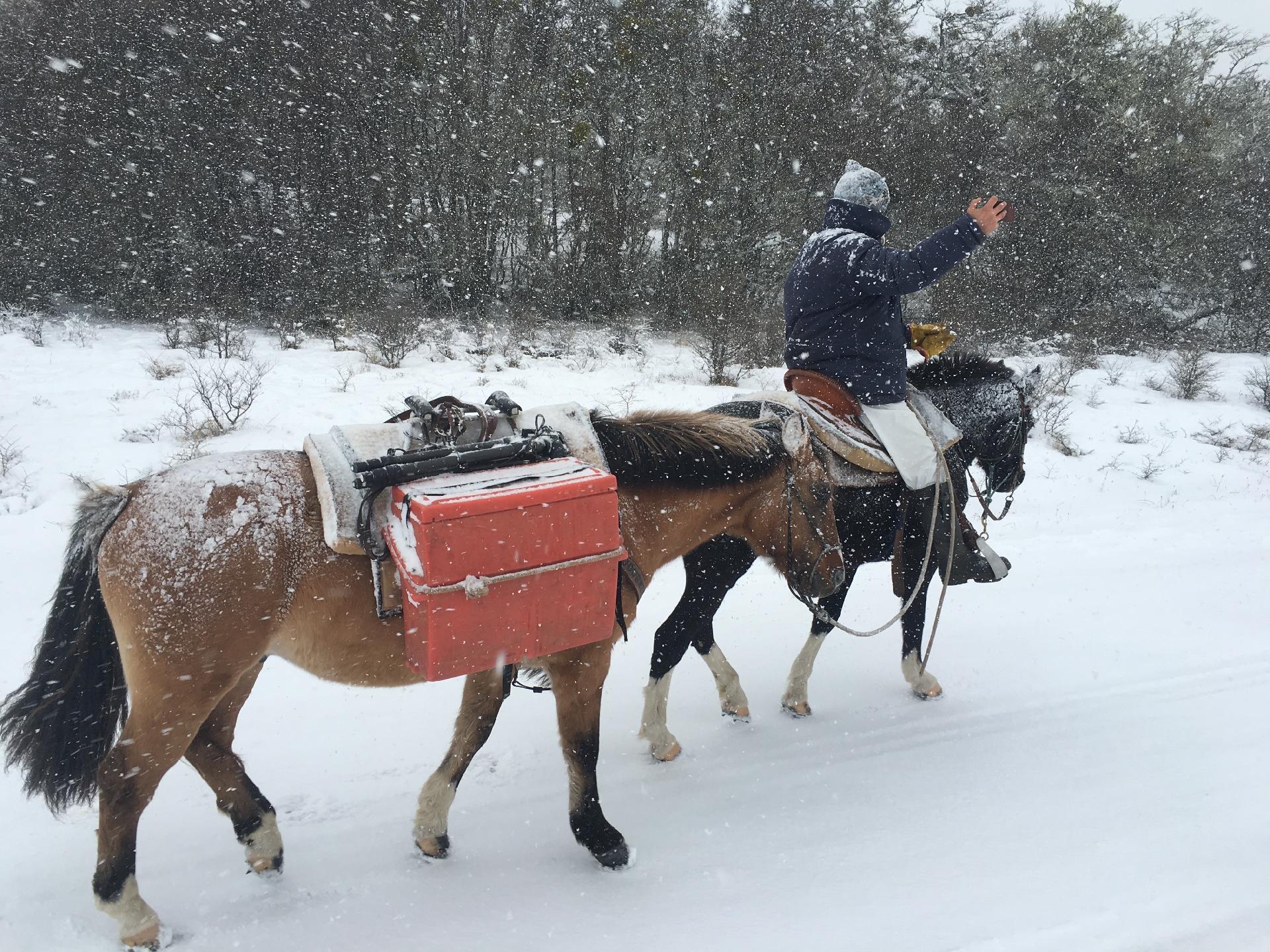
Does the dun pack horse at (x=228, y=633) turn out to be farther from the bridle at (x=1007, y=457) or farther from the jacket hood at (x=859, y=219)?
the bridle at (x=1007, y=457)

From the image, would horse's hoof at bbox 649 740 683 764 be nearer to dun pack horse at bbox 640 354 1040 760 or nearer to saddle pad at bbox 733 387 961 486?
dun pack horse at bbox 640 354 1040 760

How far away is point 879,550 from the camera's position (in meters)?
3.57

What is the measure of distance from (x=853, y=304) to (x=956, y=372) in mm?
991

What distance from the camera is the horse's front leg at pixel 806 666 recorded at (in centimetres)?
363

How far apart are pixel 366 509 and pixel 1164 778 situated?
3.67 metres

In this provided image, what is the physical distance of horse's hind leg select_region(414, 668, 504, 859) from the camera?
261 centimetres

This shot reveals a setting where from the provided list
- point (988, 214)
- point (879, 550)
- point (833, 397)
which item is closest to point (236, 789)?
point (833, 397)

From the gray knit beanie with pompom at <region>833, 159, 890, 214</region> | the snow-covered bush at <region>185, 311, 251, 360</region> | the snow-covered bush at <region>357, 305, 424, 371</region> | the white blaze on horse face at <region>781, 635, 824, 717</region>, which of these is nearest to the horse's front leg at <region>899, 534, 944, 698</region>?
the white blaze on horse face at <region>781, 635, 824, 717</region>

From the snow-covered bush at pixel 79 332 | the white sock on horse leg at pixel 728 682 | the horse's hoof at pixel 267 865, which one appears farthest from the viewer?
the snow-covered bush at pixel 79 332

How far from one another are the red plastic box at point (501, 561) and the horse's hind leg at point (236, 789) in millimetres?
901

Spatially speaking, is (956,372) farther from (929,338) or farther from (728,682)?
(728,682)

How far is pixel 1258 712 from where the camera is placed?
3666mm

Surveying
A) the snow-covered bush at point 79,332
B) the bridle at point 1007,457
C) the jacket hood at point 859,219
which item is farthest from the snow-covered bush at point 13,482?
the bridle at point 1007,457

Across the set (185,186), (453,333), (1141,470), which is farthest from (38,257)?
(1141,470)
